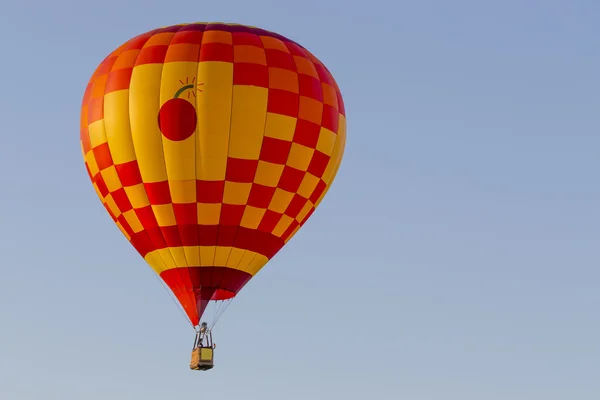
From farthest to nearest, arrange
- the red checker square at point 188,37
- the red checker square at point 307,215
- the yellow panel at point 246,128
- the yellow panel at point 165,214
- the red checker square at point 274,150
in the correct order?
the red checker square at point 307,215 → the red checker square at point 188,37 → the yellow panel at point 165,214 → the red checker square at point 274,150 → the yellow panel at point 246,128

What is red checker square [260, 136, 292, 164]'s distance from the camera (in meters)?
37.5

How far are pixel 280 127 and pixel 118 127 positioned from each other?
3342 millimetres

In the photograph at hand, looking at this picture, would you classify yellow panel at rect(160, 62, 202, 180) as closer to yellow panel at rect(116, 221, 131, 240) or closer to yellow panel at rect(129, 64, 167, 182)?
yellow panel at rect(129, 64, 167, 182)

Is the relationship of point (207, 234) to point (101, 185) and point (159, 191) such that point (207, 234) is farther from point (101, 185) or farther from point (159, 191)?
point (101, 185)

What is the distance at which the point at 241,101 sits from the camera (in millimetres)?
37438

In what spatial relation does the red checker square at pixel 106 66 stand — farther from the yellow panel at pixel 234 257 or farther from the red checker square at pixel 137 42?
the yellow panel at pixel 234 257

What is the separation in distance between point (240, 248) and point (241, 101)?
3.06 m

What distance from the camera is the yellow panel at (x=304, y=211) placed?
1526 inches

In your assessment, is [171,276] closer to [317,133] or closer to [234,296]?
[234,296]

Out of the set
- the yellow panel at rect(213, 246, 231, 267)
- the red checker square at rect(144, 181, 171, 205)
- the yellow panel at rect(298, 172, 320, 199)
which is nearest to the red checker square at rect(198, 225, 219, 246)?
the yellow panel at rect(213, 246, 231, 267)

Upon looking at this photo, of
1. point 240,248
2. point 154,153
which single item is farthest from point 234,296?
point 154,153

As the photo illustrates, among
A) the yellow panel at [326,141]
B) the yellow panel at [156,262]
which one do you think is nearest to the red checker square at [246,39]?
the yellow panel at [326,141]

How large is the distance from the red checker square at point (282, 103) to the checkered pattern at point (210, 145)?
0.02 metres

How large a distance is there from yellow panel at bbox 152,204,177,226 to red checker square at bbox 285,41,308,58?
4.23 m
